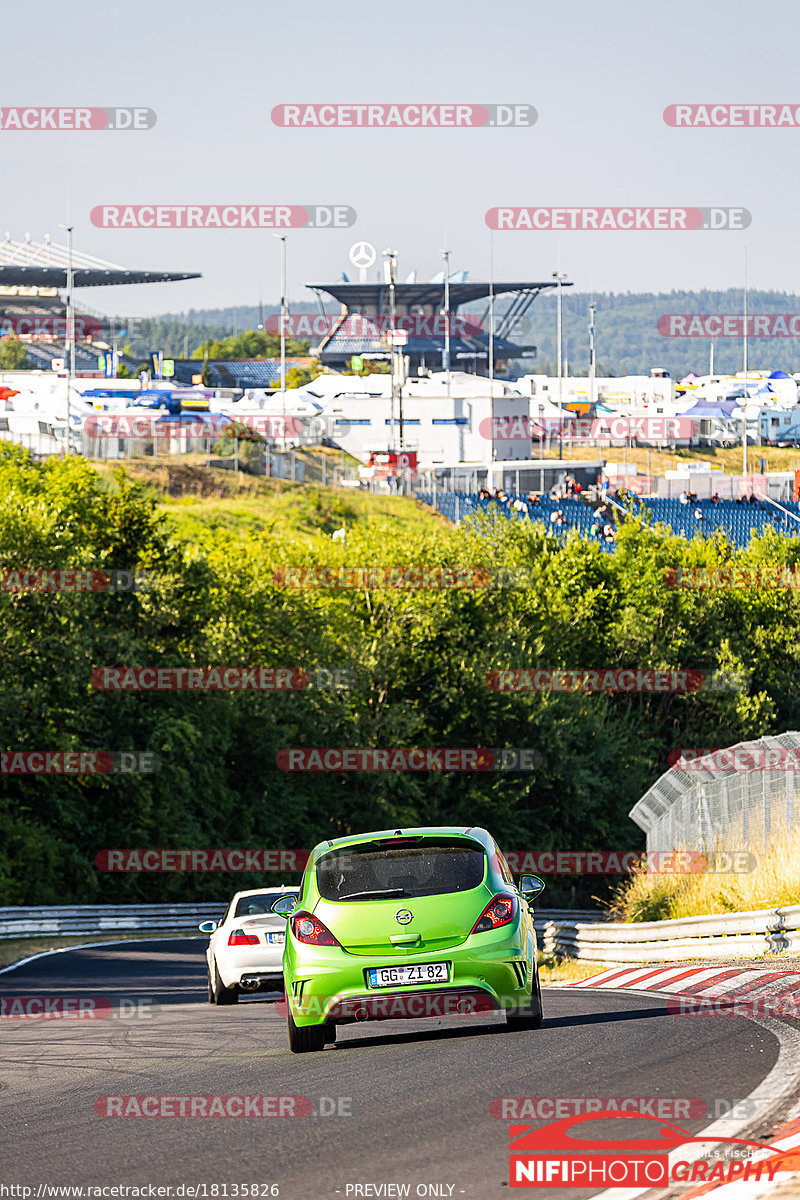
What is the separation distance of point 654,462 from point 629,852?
8703 centimetres

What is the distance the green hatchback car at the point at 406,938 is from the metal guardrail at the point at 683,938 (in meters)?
5.81

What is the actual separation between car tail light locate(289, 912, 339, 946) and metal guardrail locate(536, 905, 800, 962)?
6.81 m

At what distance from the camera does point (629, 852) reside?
1773 inches

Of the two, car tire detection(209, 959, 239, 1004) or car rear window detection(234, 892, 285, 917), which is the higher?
car rear window detection(234, 892, 285, 917)

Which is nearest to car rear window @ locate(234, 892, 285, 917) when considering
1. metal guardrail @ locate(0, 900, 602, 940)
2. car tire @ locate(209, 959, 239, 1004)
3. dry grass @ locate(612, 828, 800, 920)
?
Answer: car tire @ locate(209, 959, 239, 1004)

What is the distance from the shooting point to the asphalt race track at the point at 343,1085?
21.9 feet

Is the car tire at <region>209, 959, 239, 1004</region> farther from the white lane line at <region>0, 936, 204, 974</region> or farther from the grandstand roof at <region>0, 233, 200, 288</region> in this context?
the grandstand roof at <region>0, 233, 200, 288</region>

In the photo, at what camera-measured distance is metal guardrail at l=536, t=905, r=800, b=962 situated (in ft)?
49.8

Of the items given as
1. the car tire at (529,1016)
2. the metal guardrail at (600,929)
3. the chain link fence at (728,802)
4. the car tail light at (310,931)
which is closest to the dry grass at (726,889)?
the chain link fence at (728,802)

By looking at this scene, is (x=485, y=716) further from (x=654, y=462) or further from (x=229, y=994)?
(x=654, y=462)

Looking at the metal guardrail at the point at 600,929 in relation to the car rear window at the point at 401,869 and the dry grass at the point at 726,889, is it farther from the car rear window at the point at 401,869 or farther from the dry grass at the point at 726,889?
the car rear window at the point at 401,869

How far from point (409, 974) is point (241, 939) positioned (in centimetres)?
601

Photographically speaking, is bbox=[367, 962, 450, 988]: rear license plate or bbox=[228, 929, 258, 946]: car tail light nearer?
bbox=[367, 962, 450, 988]: rear license plate

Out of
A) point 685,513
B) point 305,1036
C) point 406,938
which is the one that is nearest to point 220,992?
point 305,1036
